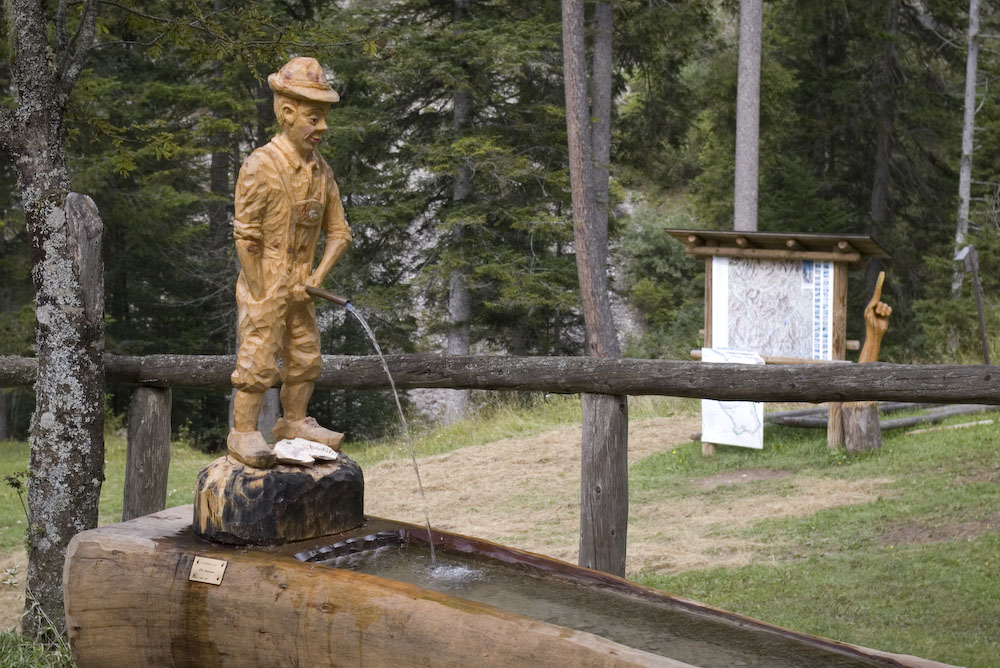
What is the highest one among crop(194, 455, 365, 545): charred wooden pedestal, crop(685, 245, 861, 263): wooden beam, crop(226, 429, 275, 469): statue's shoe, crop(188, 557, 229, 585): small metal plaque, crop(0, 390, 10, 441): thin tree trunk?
crop(685, 245, 861, 263): wooden beam

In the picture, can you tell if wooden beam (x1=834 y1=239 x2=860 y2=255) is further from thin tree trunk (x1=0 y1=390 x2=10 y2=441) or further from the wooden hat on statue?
thin tree trunk (x1=0 y1=390 x2=10 y2=441)

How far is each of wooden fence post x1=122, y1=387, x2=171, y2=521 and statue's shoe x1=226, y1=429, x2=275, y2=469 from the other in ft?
5.19

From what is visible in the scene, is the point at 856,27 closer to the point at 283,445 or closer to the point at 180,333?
the point at 180,333

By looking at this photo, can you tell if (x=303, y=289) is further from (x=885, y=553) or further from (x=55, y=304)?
(x=885, y=553)

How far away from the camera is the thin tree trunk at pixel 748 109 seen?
44.1ft

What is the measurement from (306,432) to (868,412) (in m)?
6.46

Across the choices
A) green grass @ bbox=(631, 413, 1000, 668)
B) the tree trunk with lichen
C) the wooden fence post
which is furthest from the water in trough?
green grass @ bbox=(631, 413, 1000, 668)

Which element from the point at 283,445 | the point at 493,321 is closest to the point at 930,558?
the point at 283,445

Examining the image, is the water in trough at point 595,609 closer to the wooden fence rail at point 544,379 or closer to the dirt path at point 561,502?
the wooden fence rail at point 544,379

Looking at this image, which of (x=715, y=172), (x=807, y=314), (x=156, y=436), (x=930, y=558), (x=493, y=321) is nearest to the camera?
(x=156, y=436)

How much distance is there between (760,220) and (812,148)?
2862mm

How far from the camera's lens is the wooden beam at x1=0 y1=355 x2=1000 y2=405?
424cm

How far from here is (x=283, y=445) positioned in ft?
13.0

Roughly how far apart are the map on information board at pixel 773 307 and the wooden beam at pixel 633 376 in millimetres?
4929
